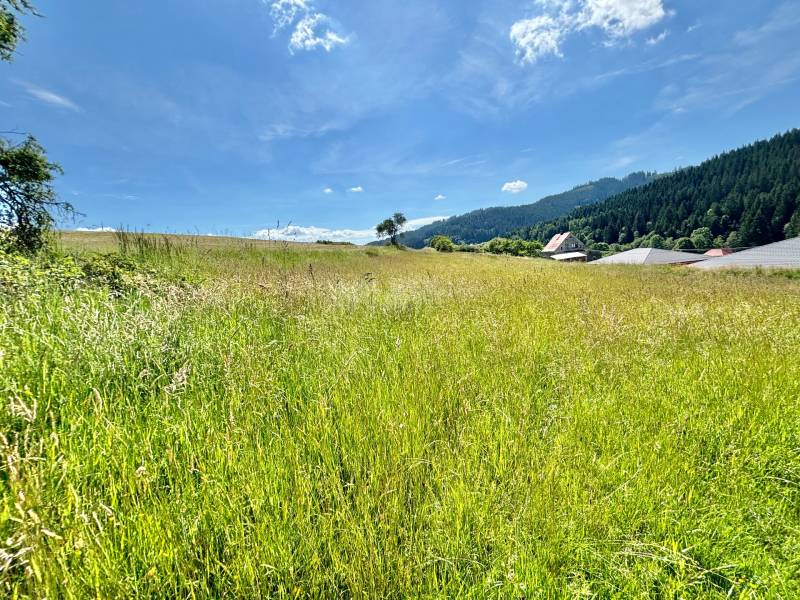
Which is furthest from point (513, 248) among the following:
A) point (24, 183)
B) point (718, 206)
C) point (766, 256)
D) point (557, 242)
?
point (24, 183)

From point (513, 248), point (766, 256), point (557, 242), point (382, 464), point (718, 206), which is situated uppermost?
point (718, 206)

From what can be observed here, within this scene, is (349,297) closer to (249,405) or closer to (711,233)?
(249,405)

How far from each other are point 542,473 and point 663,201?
480 ft

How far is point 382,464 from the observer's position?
1786 mm

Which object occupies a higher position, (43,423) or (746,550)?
(43,423)

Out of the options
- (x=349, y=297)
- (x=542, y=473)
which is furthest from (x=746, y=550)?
(x=349, y=297)

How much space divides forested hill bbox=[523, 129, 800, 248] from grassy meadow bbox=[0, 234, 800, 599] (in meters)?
106

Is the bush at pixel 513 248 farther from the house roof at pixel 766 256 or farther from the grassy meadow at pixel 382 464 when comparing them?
the grassy meadow at pixel 382 464

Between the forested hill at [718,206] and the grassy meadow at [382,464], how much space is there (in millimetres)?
106426

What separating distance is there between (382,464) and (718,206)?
439 ft

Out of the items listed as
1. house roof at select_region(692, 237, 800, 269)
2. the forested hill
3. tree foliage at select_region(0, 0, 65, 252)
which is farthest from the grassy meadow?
the forested hill

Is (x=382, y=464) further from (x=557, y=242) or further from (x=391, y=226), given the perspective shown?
(x=557, y=242)

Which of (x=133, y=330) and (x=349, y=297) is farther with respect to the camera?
(x=349, y=297)

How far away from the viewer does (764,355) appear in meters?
3.23
